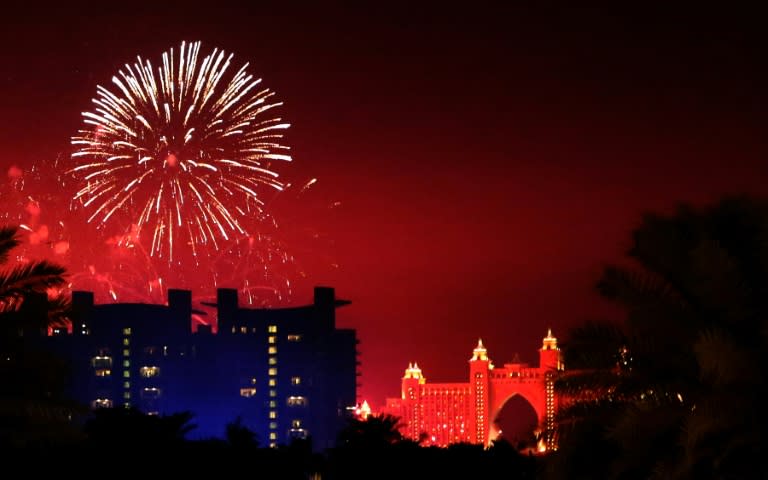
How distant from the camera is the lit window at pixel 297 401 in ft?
590

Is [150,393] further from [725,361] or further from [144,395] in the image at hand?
[725,361]

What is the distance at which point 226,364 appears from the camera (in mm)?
179750

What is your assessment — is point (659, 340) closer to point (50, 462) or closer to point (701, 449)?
point (701, 449)

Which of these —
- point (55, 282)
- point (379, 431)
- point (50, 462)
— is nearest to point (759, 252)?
point (55, 282)

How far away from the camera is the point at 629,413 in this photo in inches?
808

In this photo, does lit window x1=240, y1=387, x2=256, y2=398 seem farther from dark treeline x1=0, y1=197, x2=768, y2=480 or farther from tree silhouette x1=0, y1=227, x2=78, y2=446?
tree silhouette x1=0, y1=227, x2=78, y2=446

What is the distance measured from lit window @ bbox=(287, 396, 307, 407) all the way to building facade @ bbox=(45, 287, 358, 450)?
0.38ft

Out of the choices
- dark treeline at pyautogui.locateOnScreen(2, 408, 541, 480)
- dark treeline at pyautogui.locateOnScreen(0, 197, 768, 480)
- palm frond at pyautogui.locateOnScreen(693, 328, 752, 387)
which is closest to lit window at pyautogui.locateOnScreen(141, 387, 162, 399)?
dark treeline at pyautogui.locateOnScreen(2, 408, 541, 480)

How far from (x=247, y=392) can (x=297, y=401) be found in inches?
232

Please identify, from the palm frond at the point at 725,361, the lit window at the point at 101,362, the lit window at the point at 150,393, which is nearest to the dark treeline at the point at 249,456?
the palm frond at the point at 725,361

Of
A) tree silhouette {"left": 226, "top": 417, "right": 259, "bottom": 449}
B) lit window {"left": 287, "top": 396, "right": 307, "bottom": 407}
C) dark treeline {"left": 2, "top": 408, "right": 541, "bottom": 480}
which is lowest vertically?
dark treeline {"left": 2, "top": 408, "right": 541, "bottom": 480}

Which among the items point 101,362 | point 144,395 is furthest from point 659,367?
point 101,362

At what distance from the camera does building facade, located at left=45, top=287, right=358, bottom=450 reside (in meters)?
170

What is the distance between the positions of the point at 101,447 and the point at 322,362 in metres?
137
